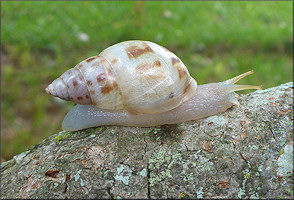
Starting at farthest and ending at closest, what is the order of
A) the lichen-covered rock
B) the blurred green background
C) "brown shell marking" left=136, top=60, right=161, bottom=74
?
1. the blurred green background
2. "brown shell marking" left=136, top=60, right=161, bottom=74
3. the lichen-covered rock

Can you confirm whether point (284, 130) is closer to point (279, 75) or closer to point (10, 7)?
point (279, 75)

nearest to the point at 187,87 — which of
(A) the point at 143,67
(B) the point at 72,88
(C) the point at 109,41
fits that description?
(A) the point at 143,67

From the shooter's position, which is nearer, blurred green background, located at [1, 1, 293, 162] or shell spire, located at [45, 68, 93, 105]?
shell spire, located at [45, 68, 93, 105]

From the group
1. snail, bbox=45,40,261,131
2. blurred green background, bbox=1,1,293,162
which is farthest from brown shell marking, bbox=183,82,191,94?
blurred green background, bbox=1,1,293,162

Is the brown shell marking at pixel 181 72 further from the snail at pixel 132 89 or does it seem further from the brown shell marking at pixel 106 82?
the brown shell marking at pixel 106 82

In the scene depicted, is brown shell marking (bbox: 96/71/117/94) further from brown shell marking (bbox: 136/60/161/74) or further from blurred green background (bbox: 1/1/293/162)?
Answer: blurred green background (bbox: 1/1/293/162)

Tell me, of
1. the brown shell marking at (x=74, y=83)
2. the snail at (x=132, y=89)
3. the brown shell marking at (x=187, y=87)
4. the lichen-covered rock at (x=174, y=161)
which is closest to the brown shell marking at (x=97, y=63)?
the snail at (x=132, y=89)

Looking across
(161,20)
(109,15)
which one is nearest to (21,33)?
(109,15)
